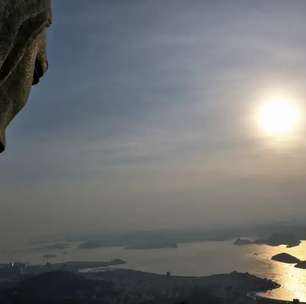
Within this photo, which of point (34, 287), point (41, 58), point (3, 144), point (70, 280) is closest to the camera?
point (3, 144)

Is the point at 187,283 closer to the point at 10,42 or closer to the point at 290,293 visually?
the point at 290,293

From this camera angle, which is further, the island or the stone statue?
the island

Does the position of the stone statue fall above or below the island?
above

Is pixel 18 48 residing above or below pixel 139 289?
above

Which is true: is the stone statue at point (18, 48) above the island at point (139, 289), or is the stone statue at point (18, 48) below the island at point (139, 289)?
above

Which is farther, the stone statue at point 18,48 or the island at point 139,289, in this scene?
the island at point 139,289

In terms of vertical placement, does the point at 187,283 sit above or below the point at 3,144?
below

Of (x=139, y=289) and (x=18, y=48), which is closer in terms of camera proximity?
(x=18, y=48)

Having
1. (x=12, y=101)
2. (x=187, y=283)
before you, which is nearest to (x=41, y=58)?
(x=12, y=101)
